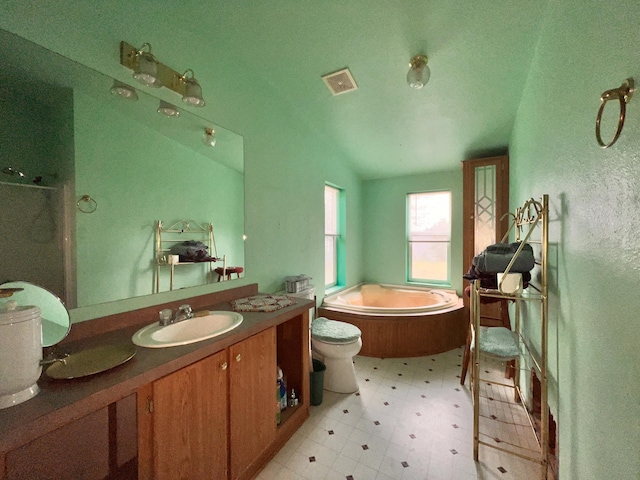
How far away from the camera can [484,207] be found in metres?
3.00

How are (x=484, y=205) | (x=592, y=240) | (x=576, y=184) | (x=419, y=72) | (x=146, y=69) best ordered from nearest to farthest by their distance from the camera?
(x=592, y=240) → (x=576, y=184) → (x=146, y=69) → (x=419, y=72) → (x=484, y=205)

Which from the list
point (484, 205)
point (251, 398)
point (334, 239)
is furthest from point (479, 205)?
point (251, 398)

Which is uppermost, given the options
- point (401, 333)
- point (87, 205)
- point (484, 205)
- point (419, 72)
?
point (419, 72)

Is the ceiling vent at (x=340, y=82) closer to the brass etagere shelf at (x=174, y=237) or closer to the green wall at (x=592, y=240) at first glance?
the green wall at (x=592, y=240)

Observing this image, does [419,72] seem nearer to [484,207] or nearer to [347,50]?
[347,50]

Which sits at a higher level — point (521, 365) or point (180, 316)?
point (180, 316)

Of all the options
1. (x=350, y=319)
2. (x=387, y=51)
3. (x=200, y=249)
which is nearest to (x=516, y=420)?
(x=350, y=319)

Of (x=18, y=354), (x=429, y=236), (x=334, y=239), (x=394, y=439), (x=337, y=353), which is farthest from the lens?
(x=429, y=236)

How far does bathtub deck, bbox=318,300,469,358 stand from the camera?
268cm

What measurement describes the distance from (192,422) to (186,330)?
1.52 feet

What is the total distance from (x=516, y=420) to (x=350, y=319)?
1.54 meters

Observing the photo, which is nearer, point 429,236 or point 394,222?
point 429,236

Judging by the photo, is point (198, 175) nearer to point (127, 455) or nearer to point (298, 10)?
point (298, 10)

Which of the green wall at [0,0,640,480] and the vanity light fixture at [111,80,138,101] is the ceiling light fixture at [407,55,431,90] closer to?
the green wall at [0,0,640,480]
